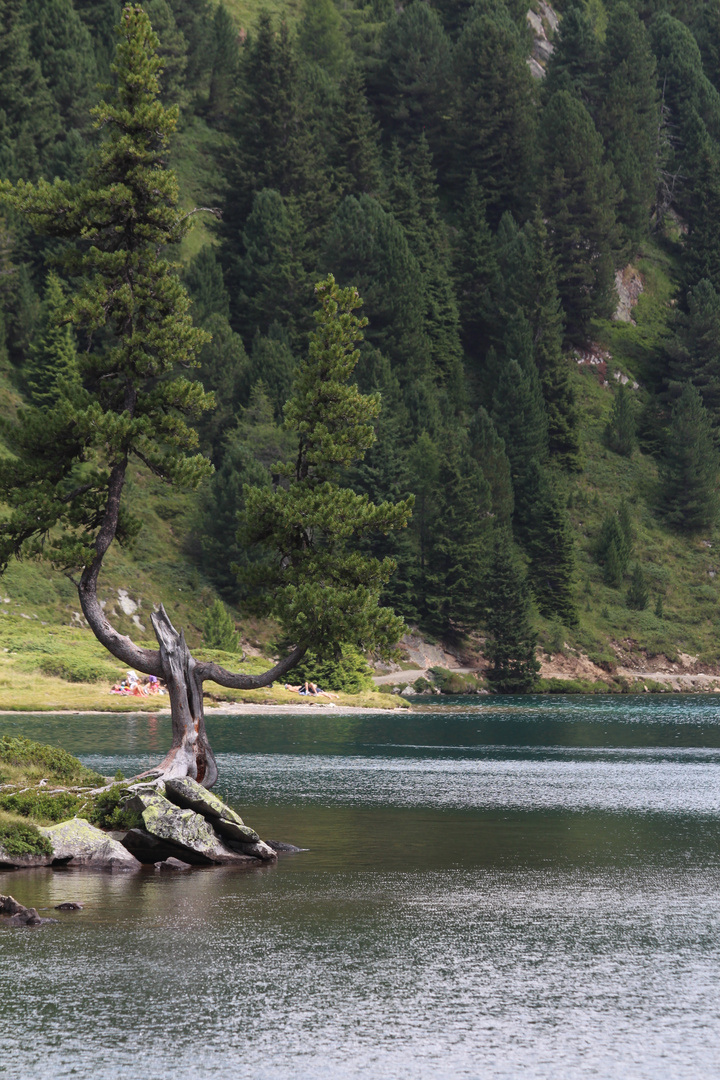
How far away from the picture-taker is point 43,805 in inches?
1094

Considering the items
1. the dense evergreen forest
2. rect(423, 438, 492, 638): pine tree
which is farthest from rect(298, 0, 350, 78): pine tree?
rect(423, 438, 492, 638): pine tree

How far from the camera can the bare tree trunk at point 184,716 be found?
3061cm

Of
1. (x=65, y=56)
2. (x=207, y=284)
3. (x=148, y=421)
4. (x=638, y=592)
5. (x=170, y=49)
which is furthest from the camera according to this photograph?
(x=170, y=49)

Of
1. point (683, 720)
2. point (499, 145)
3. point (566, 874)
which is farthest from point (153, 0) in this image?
point (566, 874)

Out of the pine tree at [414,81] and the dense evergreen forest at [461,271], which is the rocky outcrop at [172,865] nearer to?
the dense evergreen forest at [461,271]

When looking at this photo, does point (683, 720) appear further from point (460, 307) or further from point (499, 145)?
point (499, 145)

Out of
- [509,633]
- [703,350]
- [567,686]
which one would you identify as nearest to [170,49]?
[703,350]

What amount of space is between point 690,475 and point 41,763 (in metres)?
112

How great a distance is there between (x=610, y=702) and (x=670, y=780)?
5562 cm

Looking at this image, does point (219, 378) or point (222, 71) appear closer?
point (219, 378)

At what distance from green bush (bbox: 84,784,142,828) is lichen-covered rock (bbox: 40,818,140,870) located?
1.88 metres

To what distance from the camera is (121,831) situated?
27.8 metres

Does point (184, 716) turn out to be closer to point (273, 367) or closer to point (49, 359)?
point (49, 359)

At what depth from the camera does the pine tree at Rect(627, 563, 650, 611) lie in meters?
123
